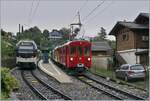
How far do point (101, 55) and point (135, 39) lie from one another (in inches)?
521

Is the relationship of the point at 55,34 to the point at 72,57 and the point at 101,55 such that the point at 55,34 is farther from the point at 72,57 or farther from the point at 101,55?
the point at 72,57

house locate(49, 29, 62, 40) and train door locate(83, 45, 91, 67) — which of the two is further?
house locate(49, 29, 62, 40)

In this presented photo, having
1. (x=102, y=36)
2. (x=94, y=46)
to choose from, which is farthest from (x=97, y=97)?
(x=102, y=36)

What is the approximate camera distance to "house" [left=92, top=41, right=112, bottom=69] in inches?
A: 1898

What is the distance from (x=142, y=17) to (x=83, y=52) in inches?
466

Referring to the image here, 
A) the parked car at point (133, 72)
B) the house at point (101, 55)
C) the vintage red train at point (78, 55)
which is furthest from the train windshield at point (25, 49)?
the parked car at point (133, 72)

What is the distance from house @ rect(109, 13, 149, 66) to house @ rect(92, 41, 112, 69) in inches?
79.1

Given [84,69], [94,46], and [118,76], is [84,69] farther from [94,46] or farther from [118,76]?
[94,46]

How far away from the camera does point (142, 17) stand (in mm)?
45656

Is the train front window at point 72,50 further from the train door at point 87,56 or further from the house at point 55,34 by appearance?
the house at point 55,34

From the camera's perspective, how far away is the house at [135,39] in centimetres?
4366

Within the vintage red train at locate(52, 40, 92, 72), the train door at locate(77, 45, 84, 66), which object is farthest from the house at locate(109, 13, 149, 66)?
the train door at locate(77, 45, 84, 66)

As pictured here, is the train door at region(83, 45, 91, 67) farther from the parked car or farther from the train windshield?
the train windshield

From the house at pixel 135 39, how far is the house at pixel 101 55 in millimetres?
2010
